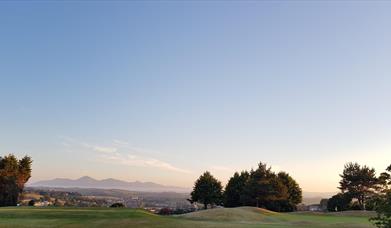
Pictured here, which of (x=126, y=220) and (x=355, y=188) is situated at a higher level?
(x=355, y=188)

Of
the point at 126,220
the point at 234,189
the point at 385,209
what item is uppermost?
the point at 234,189

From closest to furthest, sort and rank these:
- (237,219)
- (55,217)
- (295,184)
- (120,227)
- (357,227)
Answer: (120,227) → (357,227) → (55,217) → (237,219) → (295,184)

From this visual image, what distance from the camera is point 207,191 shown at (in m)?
87.1

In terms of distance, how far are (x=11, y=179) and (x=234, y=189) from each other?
46055 mm

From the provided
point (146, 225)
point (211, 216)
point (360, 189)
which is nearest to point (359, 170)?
point (360, 189)

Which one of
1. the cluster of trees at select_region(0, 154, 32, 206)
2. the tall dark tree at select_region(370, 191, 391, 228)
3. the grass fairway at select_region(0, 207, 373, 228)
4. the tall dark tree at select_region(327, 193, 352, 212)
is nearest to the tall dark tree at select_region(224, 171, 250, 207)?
the tall dark tree at select_region(327, 193, 352, 212)

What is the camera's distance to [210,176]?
88.2m

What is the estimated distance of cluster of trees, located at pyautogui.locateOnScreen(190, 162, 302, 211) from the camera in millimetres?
78938

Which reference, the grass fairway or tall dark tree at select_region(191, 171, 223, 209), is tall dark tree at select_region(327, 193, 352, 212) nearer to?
tall dark tree at select_region(191, 171, 223, 209)

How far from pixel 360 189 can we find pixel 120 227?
6463cm

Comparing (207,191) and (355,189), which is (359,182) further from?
(207,191)

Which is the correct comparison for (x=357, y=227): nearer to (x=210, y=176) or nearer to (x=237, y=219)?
(x=237, y=219)

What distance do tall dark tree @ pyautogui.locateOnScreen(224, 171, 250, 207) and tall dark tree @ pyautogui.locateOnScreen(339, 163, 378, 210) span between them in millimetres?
20875

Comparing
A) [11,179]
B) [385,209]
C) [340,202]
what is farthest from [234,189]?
[385,209]
